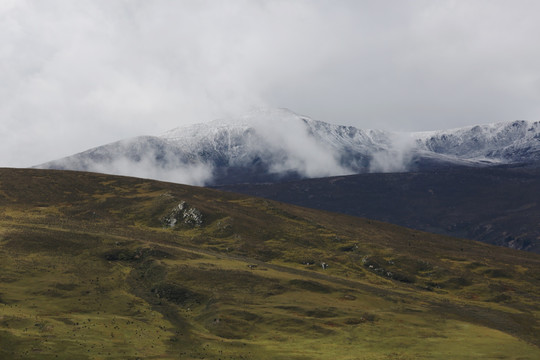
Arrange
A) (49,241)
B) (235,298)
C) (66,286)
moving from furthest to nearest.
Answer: (49,241) → (235,298) → (66,286)

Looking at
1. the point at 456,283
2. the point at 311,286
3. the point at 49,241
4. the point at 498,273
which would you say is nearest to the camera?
the point at 311,286

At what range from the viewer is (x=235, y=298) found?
118938 mm

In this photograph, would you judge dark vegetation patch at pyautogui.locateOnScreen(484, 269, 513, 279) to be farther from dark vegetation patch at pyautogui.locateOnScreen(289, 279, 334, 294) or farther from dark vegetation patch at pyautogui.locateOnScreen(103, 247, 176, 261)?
dark vegetation patch at pyautogui.locateOnScreen(103, 247, 176, 261)

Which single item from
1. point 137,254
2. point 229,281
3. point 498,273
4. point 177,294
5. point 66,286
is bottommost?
point 498,273

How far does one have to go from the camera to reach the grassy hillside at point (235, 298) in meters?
84.3

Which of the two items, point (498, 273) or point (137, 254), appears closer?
point (137, 254)

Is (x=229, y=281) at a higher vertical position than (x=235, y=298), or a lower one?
higher

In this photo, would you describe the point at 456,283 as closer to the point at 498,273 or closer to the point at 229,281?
the point at 498,273

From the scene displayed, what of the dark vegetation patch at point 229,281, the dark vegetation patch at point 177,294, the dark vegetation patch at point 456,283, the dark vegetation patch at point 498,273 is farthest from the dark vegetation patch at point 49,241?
the dark vegetation patch at point 498,273

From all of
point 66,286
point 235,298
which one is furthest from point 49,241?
point 235,298

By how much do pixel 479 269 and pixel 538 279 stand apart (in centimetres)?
2124

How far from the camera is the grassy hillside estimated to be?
277ft

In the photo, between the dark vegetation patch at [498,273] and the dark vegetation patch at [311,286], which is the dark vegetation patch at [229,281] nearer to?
the dark vegetation patch at [311,286]

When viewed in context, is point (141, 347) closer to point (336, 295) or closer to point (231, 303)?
point (231, 303)
